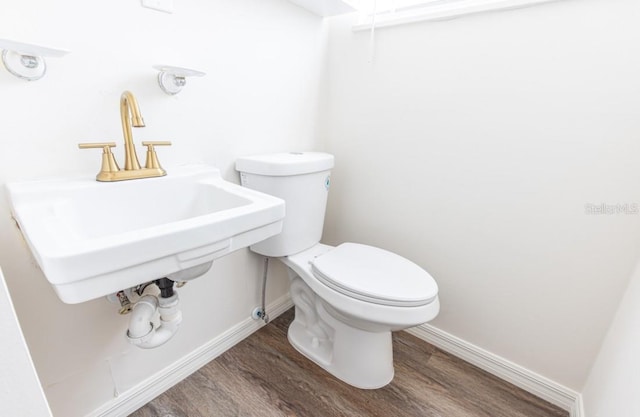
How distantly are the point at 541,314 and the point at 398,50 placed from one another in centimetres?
108

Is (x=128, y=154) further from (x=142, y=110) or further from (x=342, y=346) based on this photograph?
(x=342, y=346)

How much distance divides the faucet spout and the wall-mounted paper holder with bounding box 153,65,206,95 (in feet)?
0.44

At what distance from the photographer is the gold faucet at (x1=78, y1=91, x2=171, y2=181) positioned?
67 centimetres

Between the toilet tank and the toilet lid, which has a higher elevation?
the toilet tank

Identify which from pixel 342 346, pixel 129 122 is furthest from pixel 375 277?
pixel 129 122

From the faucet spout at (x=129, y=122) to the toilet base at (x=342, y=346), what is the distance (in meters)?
0.75

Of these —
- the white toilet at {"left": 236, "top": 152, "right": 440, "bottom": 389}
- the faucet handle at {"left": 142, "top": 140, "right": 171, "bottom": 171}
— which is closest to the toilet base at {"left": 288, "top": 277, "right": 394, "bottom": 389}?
the white toilet at {"left": 236, "top": 152, "right": 440, "bottom": 389}

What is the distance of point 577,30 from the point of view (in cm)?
82

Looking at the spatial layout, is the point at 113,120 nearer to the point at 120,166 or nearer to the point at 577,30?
the point at 120,166

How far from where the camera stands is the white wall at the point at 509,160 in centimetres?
83

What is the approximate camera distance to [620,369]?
75 cm

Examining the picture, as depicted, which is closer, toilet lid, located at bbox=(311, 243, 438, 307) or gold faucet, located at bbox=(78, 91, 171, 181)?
gold faucet, located at bbox=(78, 91, 171, 181)

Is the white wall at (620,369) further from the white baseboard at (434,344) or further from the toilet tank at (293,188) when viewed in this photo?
the toilet tank at (293,188)

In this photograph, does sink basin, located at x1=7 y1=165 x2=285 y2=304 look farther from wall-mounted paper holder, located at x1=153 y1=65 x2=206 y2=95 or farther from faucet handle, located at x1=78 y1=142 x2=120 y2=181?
wall-mounted paper holder, located at x1=153 y1=65 x2=206 y2=95
